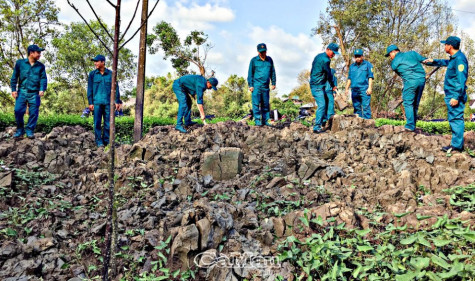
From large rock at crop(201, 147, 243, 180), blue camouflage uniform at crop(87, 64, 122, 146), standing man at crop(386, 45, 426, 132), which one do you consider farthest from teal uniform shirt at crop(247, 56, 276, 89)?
blue camouflage uniform at crop(87, 64, 122, 146)

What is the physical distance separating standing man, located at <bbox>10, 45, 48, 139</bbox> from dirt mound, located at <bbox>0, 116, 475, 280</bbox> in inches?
22.7

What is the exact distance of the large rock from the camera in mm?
5203

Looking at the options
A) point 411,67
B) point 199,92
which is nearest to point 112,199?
point 199,92

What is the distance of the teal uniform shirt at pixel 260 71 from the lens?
7.49 metres

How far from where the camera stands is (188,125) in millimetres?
7707

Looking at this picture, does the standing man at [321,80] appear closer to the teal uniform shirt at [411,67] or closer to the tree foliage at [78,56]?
the teal uniform shirt at [411,67]

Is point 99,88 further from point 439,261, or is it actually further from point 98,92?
point 439,261

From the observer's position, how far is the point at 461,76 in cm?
550

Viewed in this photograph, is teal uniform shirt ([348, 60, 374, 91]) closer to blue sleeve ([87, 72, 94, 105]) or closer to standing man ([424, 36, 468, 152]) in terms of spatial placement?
standing man ([424, 36, 468, 152])

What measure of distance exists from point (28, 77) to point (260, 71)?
4947mm

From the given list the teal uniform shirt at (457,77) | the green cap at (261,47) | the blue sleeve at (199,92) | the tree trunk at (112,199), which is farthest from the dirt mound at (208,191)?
the green cap at (261,47)

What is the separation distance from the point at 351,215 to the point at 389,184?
1344 mm

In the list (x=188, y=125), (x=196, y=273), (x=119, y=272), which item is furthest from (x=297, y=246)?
(x=188, y=125)

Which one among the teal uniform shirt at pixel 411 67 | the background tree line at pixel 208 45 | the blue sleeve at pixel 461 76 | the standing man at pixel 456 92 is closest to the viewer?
the blue sleeve at pixel 461 76
